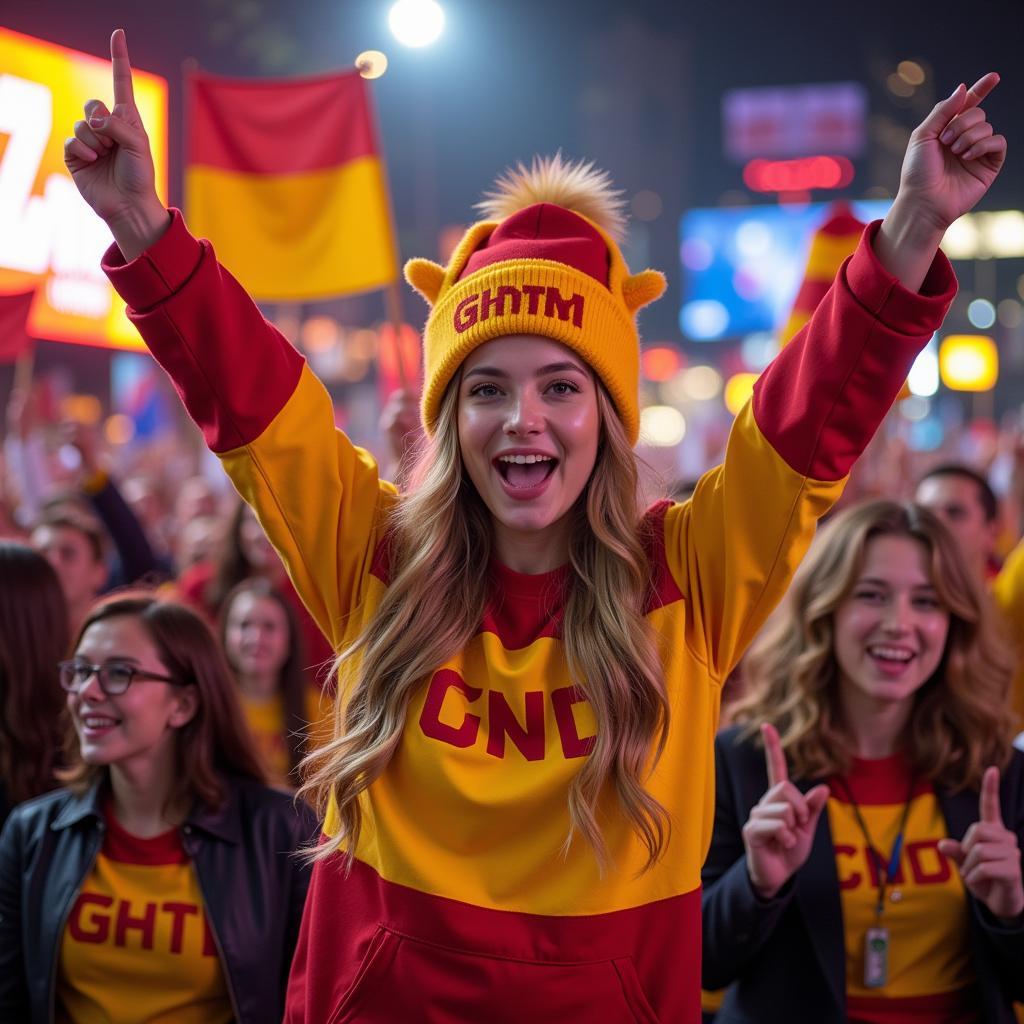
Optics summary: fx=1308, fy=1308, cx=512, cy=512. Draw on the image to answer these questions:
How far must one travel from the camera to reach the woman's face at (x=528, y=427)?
7.34ft

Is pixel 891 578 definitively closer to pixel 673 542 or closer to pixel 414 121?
pixel 673 542

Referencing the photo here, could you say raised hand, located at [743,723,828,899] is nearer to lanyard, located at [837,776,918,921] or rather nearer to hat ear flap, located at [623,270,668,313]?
lanyard, located at [837,776,918,921]

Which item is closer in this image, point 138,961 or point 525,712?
point 525,712

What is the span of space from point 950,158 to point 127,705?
2341 mm

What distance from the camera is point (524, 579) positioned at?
2.35 metres

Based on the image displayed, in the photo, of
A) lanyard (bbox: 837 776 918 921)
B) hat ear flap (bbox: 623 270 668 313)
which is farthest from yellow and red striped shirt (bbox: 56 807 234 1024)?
hat ear flap (bbox: 623 270 668 313)

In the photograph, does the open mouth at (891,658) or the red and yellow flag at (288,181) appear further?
the red and yellow flag at (288,181)

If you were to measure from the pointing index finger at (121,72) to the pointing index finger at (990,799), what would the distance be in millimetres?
2235

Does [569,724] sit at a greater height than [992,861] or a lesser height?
greater

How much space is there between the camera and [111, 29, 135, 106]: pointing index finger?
215 centimetres

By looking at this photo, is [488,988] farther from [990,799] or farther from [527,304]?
[990,799]

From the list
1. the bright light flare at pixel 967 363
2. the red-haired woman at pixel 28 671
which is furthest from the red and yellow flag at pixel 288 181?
the bright light flare at pixel 967 363

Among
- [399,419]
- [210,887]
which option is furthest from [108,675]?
[399,419]

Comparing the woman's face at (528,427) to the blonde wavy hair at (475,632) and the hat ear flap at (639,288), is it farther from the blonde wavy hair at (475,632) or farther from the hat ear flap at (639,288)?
the hat ear flap at (639,288)
